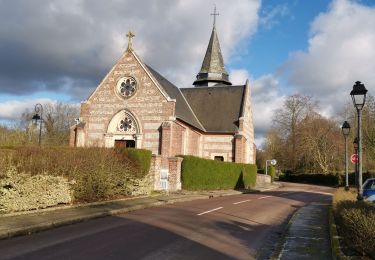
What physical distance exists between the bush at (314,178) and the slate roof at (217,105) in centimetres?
2254

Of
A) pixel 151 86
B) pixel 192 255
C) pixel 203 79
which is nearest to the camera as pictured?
pixel 192 255

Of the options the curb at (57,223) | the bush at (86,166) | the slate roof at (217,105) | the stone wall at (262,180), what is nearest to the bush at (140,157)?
the bush at (86,166)

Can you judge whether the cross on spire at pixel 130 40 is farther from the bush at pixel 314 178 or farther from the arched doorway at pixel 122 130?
the bush at pixel 314 178

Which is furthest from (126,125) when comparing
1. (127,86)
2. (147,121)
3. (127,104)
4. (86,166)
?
(86,166)

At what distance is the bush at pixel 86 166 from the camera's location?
1373cm

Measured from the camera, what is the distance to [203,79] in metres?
46.8

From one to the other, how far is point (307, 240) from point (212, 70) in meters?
38.0

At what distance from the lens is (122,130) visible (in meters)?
31.8

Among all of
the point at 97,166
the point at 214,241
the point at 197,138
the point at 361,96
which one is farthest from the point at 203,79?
the point at 214,241

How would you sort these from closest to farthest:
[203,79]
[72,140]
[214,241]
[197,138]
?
[214,241] < [72,140] < [197,138] < [203,79]

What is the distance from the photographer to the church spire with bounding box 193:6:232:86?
46719 millimetres

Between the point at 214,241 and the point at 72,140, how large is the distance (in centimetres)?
2543

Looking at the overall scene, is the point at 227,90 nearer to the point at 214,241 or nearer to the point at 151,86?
the point at 151,86

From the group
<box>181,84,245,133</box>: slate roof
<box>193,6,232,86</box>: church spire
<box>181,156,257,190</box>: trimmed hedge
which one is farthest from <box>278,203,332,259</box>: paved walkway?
<box>193,6,232,86</box>: church spire
